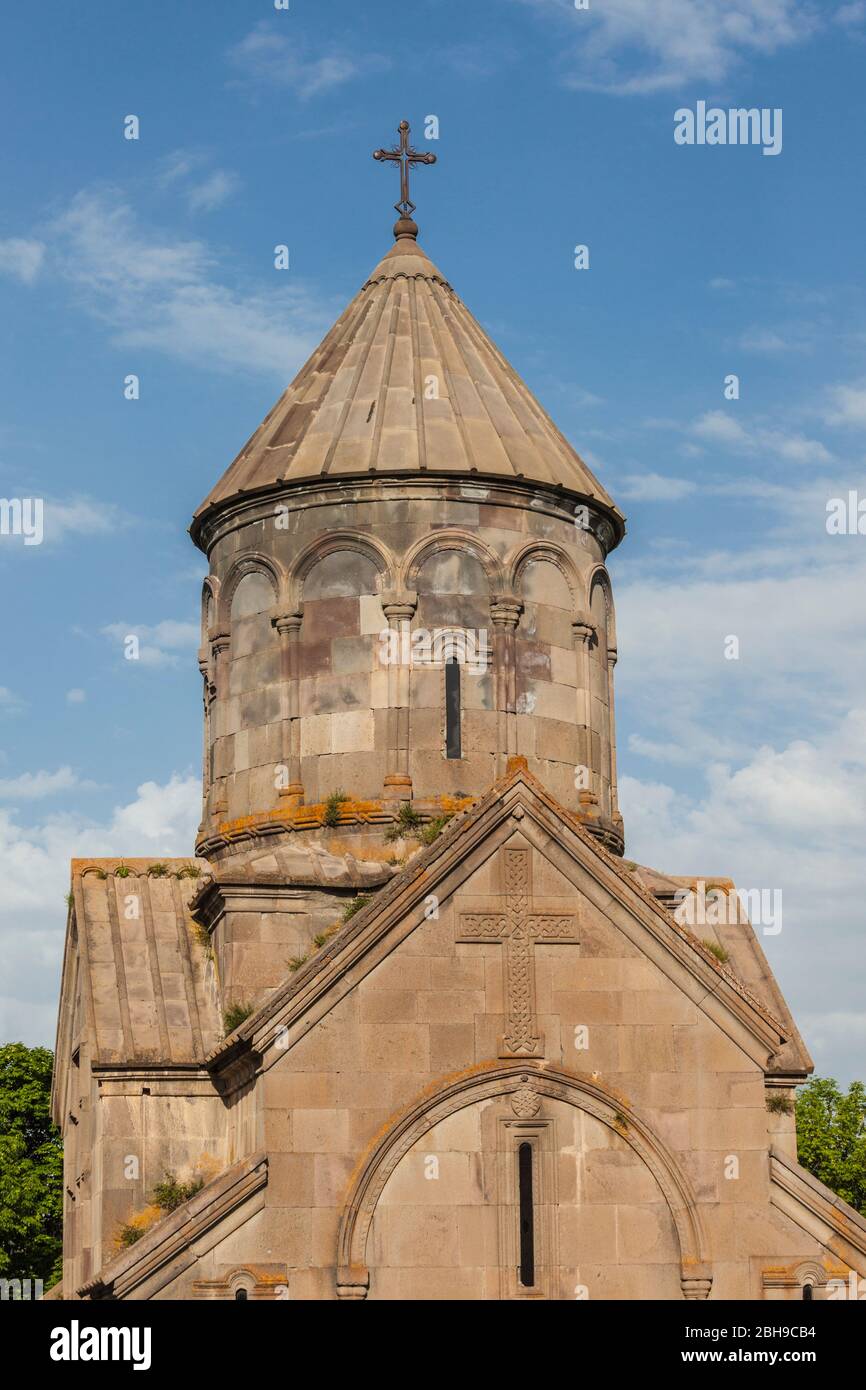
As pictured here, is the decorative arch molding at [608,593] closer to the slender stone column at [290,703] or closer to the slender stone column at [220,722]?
the slender stone column at [290,703]

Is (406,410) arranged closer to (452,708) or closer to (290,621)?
(290,621)

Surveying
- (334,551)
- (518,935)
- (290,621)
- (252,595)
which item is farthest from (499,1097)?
(252,595)

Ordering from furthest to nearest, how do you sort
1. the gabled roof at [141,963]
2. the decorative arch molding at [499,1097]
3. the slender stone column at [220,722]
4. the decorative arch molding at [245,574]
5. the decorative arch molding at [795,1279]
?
the slender stone column at [220,722] < the decorative arch molding at [245,574] < the gabled roof at [141,963] < the decorative arch molding at [795,1279] < the decorative arch molding at [499,1097]

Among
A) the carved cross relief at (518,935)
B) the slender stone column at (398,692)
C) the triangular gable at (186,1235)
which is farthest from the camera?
the slender stone column at (398,692)

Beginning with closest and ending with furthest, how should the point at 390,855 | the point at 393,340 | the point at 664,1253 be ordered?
the point at 664,1253 → the point at 390,855 → the point at 393,340

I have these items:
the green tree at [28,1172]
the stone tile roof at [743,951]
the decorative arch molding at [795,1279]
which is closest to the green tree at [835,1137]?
the green tree at [28,1172]

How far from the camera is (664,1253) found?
2133cm

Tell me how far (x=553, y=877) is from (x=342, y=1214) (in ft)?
12.0

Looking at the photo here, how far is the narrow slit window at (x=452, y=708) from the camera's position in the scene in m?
25.1

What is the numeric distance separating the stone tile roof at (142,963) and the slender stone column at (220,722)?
82 cm

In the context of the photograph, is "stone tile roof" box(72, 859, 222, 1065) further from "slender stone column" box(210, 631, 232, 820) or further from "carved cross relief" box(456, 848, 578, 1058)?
"carved cross relief" box(456, 848, 578, 1058)

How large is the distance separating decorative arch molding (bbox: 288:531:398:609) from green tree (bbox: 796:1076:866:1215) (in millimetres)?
26354
